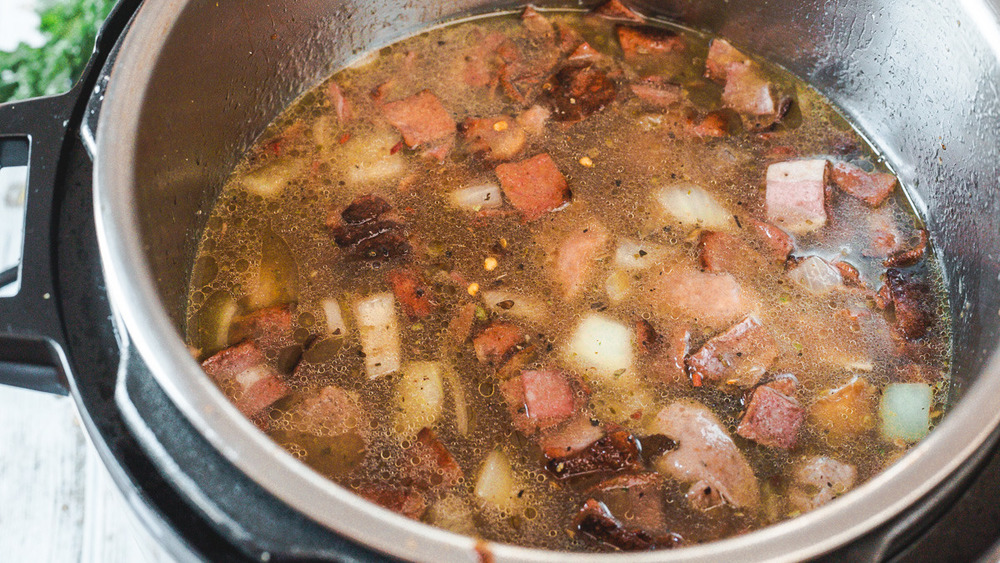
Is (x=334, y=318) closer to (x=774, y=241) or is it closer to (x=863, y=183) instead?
(x=774, y=241)

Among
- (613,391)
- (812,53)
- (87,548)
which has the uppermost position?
(812,53)

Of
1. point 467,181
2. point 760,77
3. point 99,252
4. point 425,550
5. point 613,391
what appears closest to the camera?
point 425,550

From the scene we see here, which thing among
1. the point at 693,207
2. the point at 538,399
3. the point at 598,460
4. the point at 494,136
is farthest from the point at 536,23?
the point at 598,460

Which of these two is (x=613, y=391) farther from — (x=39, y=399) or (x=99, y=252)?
(x=39, y=399)

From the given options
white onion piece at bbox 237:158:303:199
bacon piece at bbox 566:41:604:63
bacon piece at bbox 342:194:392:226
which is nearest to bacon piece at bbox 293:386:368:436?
bacon piece at bbox 342:194:392:226

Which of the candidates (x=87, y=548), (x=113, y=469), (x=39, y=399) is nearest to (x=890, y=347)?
(x=113, y=469)

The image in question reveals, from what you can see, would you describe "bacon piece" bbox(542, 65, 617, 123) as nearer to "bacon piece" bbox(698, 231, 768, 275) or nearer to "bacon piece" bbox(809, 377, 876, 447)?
"bacon piece" bbox(698, 231, 768, 275)
